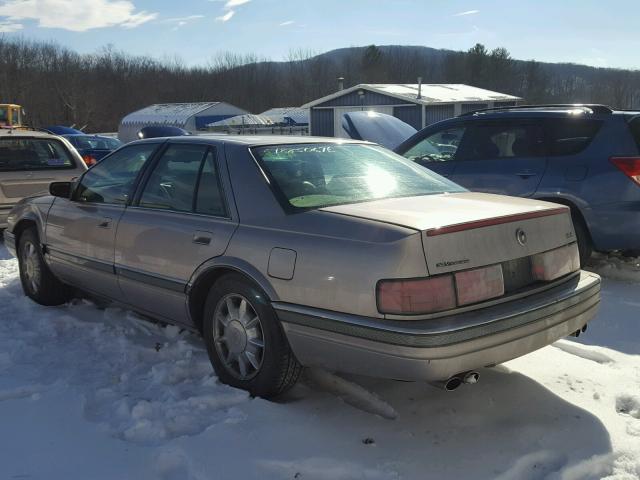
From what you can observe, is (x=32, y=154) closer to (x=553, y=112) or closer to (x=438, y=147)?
(x=438, y=147)

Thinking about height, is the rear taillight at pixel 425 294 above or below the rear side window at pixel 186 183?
below

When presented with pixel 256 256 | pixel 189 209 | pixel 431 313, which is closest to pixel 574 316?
pixel 431 313

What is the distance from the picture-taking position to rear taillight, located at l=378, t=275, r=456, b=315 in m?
2.68

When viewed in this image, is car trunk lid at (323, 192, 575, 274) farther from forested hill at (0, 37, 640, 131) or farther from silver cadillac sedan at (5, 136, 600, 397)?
forested hill at (0, 37, 640, 131)

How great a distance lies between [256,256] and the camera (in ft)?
10.4

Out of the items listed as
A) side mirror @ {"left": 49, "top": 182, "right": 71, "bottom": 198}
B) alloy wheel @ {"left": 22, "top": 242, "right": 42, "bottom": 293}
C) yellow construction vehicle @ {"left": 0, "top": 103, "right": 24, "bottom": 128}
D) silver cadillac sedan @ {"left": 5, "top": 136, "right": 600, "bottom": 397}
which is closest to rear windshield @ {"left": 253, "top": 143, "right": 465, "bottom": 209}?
silver cadillac sedan @ {"left": 5, "top": 136, "right": 600, "bottom": 397}

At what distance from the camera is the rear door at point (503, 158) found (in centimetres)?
614

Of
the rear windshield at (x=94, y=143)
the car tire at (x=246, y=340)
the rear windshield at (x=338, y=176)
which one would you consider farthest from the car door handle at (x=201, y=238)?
the rear windshield at (x=94, y=143)

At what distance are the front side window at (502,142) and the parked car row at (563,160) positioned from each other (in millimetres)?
10

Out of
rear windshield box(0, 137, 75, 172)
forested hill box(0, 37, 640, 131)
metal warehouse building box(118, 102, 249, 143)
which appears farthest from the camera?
forested hill box(0, 37, 640, 131)

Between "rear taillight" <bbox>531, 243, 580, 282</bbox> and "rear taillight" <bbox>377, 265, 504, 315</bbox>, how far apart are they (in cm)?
54

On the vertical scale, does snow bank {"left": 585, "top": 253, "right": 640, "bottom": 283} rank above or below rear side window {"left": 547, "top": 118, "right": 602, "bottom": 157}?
below

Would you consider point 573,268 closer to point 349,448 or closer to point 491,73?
point 349,448

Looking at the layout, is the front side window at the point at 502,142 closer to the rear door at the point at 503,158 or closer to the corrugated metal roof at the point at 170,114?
the rear door at the point at 503,158
